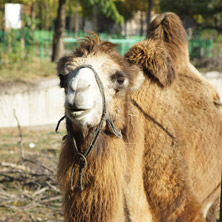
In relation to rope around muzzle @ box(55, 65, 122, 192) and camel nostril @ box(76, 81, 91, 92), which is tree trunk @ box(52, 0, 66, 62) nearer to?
rope around muzzle @ box(55, 65, 122, 192)

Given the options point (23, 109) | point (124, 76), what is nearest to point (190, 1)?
point (23, 109)

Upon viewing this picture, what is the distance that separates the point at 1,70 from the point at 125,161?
13.1 meters

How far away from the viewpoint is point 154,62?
3949 mm

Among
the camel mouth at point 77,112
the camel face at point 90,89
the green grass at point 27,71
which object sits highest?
the camel face at point 90,89

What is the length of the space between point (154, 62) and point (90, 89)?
119cm

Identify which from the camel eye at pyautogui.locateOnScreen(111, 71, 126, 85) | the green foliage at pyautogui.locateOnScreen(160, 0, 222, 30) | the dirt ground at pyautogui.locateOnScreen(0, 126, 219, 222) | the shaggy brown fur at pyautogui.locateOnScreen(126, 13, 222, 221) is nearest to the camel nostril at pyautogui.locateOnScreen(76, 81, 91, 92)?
the camel eye at pyautogui.locateOnScreen(111, 71, 126, 85)

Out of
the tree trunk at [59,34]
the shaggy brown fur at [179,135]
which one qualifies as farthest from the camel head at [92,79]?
the tree trunk at [59,34]

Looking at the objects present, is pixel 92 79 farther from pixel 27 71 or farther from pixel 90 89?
pixel 27 71

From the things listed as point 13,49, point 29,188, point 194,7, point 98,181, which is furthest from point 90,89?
point 194,7

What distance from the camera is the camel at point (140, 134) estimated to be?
3.19 meters

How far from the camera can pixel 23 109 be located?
12.3 metres

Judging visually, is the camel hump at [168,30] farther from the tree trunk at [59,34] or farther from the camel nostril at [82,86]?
the tree trunk at [59,34]

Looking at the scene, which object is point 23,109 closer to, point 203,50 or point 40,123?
point 40,123

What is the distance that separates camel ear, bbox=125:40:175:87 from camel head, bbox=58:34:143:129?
36cm
